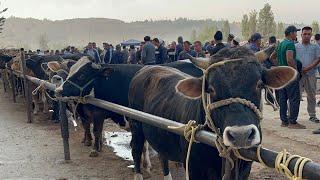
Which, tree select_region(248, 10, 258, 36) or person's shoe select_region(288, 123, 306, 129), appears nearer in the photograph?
person's shoe select_region(288, 123, 306, 129)

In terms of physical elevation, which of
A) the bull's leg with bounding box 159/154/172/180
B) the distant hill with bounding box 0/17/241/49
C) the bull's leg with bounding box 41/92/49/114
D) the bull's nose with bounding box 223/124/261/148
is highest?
the bull's nose with bounding box 223/124/261/148

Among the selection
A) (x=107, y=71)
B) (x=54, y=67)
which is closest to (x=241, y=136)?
(x=107, y=71)

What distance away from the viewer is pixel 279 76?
10.4ft

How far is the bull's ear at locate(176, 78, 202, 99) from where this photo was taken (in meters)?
3.34

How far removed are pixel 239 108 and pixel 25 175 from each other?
477cm

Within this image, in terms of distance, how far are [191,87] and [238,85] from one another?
0.49 m

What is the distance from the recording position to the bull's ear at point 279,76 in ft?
10.3

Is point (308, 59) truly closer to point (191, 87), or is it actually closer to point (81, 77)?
point (81, 77)

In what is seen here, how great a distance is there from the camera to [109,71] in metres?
7.47

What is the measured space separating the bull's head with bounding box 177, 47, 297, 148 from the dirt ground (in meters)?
3.26

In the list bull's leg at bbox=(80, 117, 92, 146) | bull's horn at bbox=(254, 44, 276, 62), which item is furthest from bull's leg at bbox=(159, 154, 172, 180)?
bull's horn at bbox=(254, 44, 276, 62)

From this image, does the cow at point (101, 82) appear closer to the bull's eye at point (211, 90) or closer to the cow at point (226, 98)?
the cow at point (226, 98)

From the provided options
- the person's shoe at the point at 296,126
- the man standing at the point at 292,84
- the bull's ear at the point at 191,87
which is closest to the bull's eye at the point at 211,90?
the bull's ear at the point at 191,87

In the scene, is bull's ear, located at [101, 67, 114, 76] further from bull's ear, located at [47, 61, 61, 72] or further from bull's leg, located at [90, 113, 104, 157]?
bull's ear, located at [47, 61, 61, 72]
